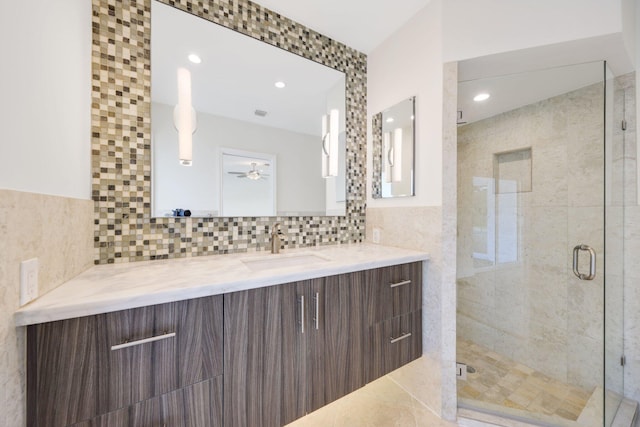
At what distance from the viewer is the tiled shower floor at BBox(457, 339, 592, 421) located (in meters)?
1.48

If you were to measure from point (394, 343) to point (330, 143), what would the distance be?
1381mm

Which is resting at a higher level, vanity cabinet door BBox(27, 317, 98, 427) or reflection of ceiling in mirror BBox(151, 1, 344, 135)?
reflection of ceiling in mirror BBox(151, 1, 344, 135)

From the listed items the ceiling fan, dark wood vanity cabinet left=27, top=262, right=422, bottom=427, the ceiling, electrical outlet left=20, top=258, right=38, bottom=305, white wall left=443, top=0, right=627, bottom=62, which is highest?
the ceiling

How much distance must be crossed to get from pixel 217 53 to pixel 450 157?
1.56 metres

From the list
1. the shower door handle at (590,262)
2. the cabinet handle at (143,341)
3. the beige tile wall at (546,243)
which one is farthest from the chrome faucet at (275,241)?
the shower door handle at (590,262)

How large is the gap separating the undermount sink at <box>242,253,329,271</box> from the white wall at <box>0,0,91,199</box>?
0.83m

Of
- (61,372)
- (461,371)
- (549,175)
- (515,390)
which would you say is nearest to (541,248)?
(549,175)

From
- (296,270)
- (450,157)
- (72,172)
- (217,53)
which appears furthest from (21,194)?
(450,157)

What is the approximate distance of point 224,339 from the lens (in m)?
0.85

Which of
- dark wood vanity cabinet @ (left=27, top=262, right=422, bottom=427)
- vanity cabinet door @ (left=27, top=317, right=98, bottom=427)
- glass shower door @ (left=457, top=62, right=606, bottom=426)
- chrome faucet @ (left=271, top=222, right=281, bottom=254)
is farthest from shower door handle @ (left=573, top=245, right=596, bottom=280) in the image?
vanity cabinet door @ (left=27, top=317, right=98, bottom=427)

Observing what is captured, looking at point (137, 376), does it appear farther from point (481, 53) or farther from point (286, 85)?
point (481, 53)

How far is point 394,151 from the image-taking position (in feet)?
5.82

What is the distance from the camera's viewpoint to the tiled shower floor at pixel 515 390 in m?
1.48

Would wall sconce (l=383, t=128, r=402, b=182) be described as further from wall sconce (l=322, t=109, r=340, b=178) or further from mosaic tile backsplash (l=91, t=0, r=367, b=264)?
mosaic tile backsplash (l=91, t=0, r=367, b=264)
